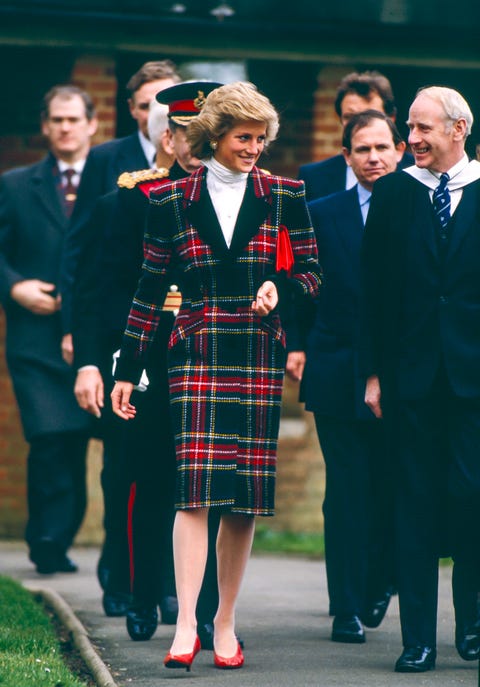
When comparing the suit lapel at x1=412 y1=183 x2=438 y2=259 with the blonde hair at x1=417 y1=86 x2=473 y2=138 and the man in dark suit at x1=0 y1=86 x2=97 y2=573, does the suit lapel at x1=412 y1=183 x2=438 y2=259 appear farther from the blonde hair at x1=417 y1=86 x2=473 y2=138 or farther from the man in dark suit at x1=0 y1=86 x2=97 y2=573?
the man in dark suit at x1=0 y1=86 x2=97 y2=573

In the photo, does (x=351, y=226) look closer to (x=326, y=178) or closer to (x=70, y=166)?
(x=326, y=178)

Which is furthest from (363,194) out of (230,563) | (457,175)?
(230,563)

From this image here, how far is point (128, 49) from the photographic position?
33.0ft

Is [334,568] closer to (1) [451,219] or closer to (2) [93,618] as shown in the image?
(2) [93,618]

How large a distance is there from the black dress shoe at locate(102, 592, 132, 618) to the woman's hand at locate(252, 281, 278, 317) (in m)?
1.97

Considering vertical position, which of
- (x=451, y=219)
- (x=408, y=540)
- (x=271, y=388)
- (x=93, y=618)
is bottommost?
(x=93, y=618)

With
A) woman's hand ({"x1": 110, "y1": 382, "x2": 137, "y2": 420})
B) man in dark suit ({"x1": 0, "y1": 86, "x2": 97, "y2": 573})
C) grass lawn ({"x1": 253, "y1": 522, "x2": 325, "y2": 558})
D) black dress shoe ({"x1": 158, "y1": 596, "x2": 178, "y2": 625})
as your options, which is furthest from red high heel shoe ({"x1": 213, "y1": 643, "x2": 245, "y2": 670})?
grass lawn ({"x1": 253, "y1": 522, "x2": 325, "y2": 558})

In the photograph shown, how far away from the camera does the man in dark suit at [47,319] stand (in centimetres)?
877

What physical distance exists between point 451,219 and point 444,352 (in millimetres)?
465

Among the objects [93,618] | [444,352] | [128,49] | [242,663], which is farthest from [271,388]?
[128,49]

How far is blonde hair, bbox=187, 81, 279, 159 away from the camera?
575cm

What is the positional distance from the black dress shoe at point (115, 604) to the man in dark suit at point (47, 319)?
154 centimetres

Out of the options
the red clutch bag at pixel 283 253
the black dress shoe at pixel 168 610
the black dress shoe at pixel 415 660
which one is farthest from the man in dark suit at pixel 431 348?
the black dress shoe at pixel 168 610

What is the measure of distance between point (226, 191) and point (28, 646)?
5.84 feet
